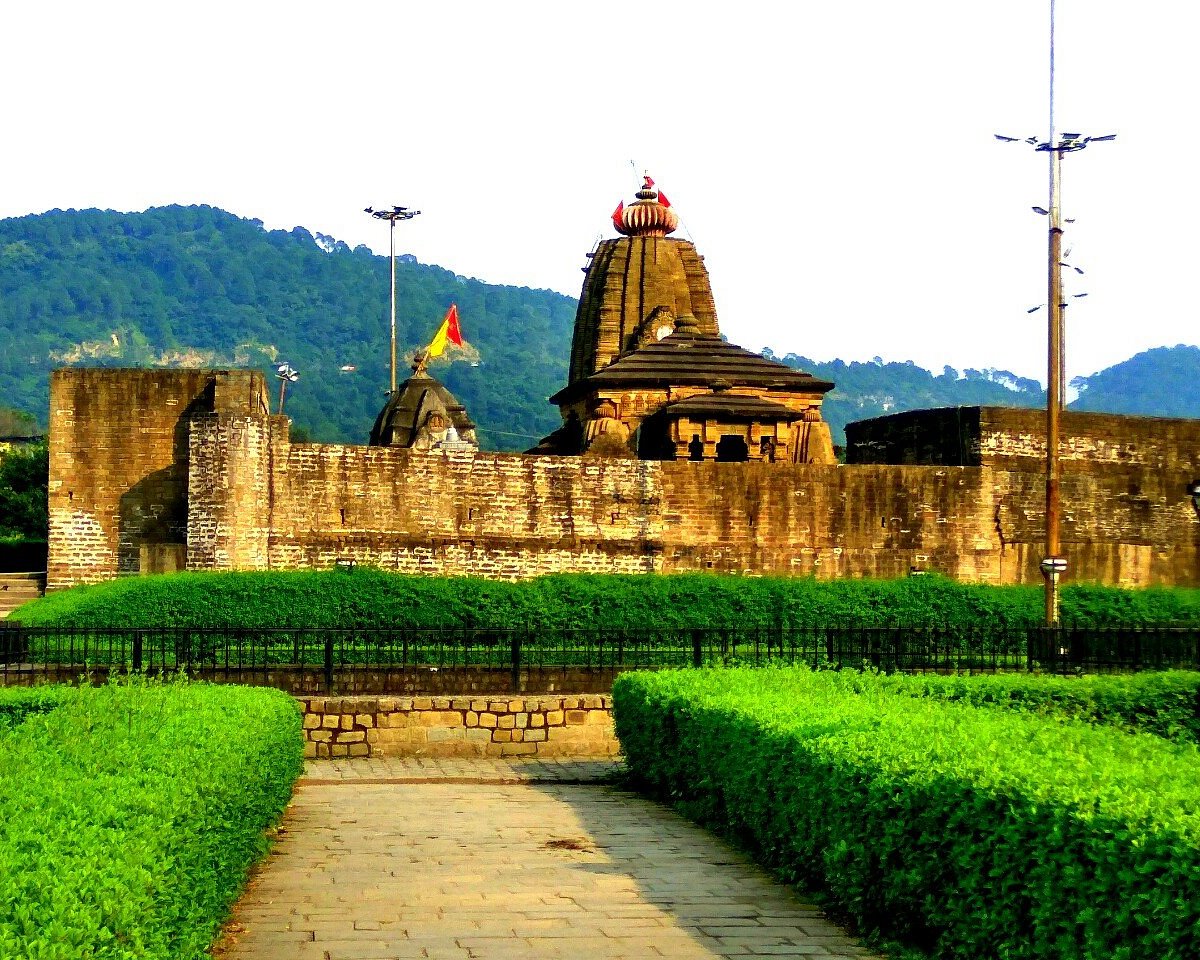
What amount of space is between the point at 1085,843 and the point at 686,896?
3.30m

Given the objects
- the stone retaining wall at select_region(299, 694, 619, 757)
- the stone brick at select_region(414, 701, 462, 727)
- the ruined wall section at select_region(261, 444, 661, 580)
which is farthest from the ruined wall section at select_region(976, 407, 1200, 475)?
the stone brick at select_region(414, 701, 462, 727)

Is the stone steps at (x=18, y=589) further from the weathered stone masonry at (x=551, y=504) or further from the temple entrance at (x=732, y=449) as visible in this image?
the temple entrance at (x=732, y=449)

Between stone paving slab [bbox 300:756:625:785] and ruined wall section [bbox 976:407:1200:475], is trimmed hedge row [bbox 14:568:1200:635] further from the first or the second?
stone paving slab [bbox 300:756:625:785]

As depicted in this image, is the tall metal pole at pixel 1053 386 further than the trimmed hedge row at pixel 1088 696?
Yes

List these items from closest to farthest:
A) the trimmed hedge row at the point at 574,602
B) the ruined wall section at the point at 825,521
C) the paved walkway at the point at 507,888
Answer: the paved walkway at the point at 507,888 → the trimmed hedge row at the point at 574,602 → the ruined wall section at the point at 825,521

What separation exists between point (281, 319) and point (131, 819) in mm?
150951

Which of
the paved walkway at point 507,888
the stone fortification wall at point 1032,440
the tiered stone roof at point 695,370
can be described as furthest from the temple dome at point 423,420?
the paved walkway at point 507,888

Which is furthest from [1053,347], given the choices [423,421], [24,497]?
[24,497]

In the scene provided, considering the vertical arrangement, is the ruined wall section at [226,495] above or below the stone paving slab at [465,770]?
above

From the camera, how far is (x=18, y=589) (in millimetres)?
25859

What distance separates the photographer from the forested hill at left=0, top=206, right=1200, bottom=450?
430 feet

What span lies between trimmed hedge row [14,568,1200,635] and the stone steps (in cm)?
121

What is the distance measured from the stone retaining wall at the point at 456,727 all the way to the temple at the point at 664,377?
1441 centimetres

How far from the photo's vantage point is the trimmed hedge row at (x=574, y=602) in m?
23.7
